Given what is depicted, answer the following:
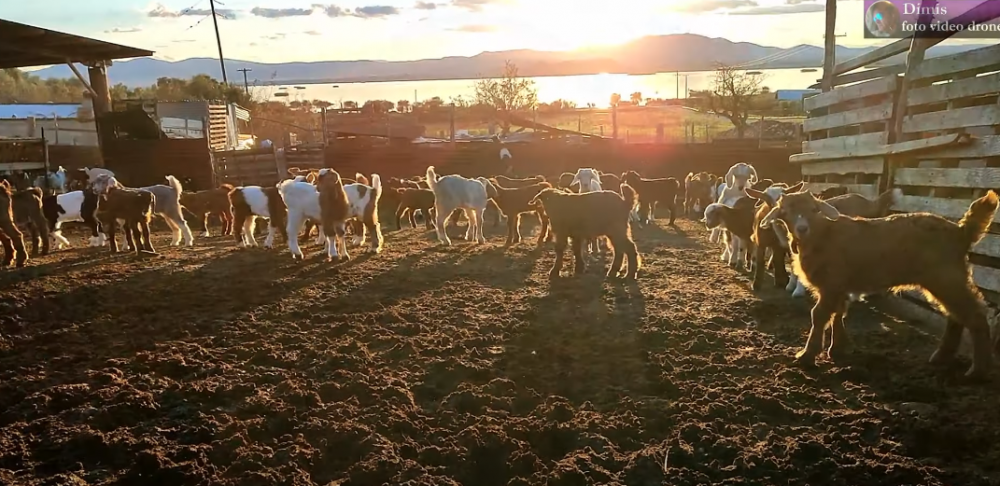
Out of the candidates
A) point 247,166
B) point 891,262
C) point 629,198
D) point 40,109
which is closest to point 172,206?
point 629,198

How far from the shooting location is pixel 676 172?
2934cm

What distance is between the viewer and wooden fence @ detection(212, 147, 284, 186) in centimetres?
2600

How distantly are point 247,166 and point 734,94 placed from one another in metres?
27.2

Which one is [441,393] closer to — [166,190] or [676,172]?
[166,190]

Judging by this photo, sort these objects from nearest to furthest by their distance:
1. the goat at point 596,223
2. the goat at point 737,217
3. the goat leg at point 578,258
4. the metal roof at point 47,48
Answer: the goat at point 596,223, the goat at point 737,217, the goat leg at point 578,258, the metal roof at point 47,48

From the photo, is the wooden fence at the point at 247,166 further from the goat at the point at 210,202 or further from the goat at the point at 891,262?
the goat at the point at 891,262

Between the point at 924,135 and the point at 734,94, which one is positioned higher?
the point at 734,94

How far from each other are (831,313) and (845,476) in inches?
103

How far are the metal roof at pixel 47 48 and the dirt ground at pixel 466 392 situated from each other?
14.1 m

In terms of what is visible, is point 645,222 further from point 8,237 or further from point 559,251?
point 8,237

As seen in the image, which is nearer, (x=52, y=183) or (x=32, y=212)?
(x=32, y=212)

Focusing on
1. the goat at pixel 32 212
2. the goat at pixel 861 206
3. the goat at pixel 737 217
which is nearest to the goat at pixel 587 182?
the goat at pixel 737 217

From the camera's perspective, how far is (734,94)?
39.0 meters

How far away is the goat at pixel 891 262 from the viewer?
6.07 metres
